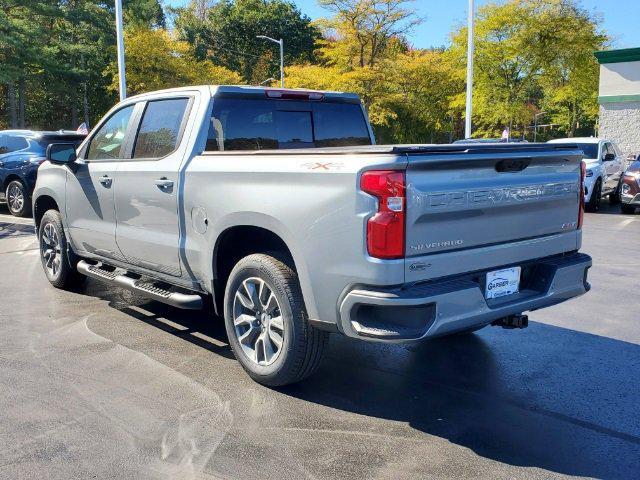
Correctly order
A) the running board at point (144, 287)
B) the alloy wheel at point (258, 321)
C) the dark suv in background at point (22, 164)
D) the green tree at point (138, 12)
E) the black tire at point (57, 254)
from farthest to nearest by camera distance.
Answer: the green tree at point (138, 12) < the dark suv in background at point (22, 164) < the black tire at point (57, 254) < the running board at point (144, 287) < the alloy wheel at point (258, 321)

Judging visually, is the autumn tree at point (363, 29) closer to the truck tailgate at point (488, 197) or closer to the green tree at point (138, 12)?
the green tree at point (138, 12)

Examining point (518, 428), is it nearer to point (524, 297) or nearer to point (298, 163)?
point (524, 297)

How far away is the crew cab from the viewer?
48.2 feet

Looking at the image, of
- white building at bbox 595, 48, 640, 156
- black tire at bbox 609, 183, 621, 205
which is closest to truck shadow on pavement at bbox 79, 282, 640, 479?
black tire at bbox 609, 183, 621, 205

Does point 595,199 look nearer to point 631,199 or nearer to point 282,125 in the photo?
point 631,199

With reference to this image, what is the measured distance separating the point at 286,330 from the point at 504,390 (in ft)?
4.87

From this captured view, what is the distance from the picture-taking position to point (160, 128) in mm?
5141

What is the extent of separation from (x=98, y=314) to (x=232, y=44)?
54.6m

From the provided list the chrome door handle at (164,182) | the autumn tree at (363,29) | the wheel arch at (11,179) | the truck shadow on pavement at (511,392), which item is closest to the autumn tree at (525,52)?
the autumn tree at (363,29)

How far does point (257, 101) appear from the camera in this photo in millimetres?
5090

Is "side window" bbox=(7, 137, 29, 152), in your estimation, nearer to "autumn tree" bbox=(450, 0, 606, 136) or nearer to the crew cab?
the crew cab

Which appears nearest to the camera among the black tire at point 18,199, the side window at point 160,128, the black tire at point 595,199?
the side window at point 160,128

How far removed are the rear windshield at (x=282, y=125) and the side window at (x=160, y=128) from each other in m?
0.32

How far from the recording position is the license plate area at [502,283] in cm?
382
